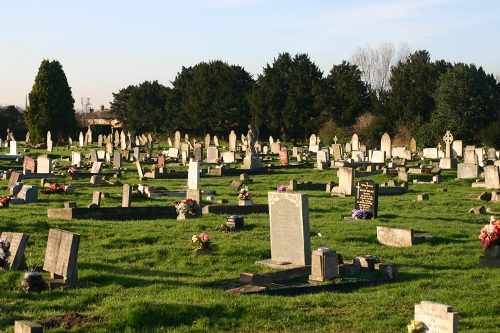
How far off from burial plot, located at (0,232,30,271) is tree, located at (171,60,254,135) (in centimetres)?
7647

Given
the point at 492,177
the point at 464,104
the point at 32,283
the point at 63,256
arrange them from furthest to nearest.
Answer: the point at 464,104
the point at 492,177
the point at 63,256
the point at 32,283

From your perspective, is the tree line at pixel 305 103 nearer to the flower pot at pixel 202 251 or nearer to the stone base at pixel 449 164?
the stone base at pixel 449 164

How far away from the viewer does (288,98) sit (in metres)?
87.0

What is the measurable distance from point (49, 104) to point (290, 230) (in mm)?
66696

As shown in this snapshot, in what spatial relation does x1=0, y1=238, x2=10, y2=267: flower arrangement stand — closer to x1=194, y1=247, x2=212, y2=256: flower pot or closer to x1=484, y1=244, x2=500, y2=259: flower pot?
x1=194, y1=247, x2=212, y2=256: flower pot

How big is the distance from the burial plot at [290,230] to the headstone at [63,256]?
382cm

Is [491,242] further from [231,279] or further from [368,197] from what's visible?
[368,197]

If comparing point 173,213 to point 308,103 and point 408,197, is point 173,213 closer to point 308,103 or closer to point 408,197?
point 408,197

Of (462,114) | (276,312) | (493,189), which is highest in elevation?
(462,114)

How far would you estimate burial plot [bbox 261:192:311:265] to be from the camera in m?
15.6

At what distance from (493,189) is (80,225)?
55.9ft

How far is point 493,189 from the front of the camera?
1233 inches

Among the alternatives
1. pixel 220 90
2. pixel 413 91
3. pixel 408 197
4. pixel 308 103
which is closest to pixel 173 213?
pixel 408 197

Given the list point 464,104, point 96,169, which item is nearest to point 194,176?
point 96,169
